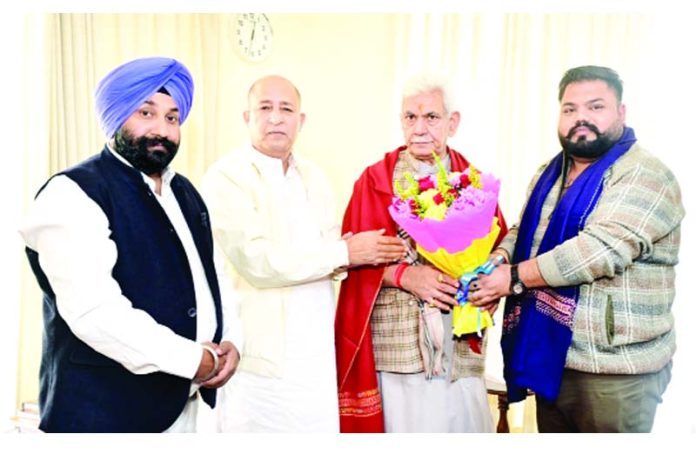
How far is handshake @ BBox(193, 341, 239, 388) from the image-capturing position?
196 cm

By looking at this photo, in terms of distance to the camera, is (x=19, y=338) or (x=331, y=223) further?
(x=331, y=223)

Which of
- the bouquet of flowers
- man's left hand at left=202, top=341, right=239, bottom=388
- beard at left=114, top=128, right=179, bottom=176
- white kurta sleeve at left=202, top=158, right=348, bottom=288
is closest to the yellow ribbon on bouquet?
the bouquet of flowers

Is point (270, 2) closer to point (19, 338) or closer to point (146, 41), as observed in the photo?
point (146, 41)

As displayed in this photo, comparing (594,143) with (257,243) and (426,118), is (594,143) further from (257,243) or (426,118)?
(257,243)

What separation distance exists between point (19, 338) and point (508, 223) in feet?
5.23

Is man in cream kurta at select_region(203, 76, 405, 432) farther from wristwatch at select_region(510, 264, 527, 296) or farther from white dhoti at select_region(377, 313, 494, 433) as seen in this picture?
wristwatch at select_region(510, 264, 527, 296)

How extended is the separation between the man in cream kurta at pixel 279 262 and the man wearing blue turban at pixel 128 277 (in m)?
0.25

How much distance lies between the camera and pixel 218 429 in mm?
2375

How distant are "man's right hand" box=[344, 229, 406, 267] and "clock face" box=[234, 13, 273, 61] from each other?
0.68 metres

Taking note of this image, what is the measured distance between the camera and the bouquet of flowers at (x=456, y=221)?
6.96 feet

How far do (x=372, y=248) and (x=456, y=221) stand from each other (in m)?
0.31

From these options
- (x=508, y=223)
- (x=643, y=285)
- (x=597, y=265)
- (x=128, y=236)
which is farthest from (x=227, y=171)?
(x=643, y=285)

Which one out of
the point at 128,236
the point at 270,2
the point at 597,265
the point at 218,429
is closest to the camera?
the point at 128,236

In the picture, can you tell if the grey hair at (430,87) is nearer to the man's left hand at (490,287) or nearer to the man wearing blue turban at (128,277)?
the man's left hand at (490,287)
